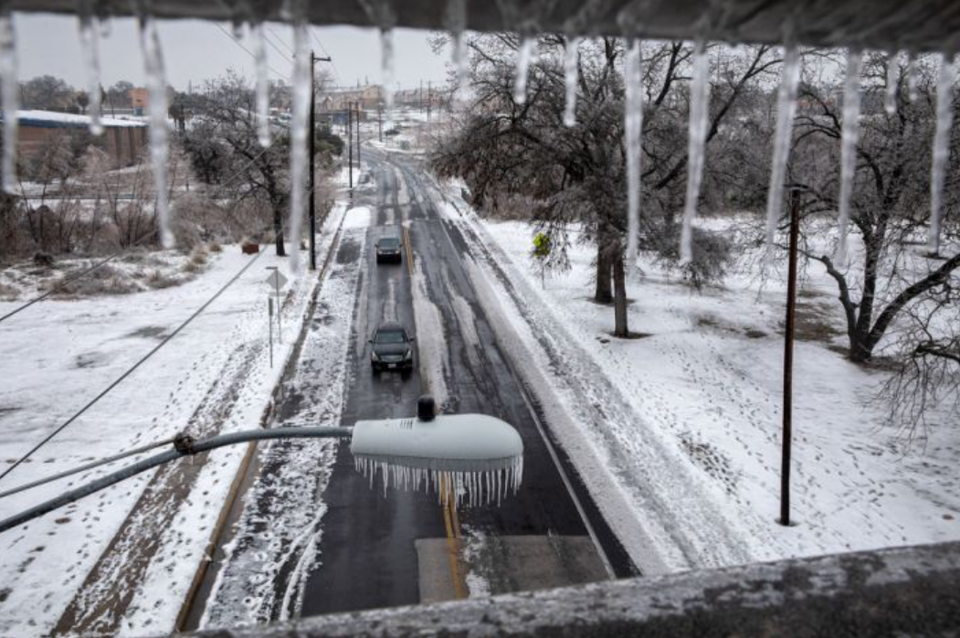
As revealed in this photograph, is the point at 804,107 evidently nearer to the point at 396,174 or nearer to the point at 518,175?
the point at 518,175

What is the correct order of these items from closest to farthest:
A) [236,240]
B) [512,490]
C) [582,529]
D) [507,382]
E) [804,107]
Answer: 1. [582,529]
2. [512,490]
3. [507,382]
4. [804,107]
5. [236,240]

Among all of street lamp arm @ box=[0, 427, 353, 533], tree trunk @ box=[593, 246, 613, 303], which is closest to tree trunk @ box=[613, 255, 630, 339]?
tree trunk @ box=[593, 246, 613, 303]

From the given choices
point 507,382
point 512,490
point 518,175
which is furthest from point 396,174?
point 512,490

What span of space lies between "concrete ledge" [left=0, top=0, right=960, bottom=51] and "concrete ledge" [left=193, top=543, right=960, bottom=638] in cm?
205

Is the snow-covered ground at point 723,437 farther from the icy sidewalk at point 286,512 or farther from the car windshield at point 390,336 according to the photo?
the icy sidewalk at point 286,512

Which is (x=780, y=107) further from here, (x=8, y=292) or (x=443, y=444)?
(x=8, y=292)

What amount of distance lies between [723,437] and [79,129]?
46.3m

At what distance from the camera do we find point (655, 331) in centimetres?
2158

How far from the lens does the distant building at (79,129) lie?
39594 mm

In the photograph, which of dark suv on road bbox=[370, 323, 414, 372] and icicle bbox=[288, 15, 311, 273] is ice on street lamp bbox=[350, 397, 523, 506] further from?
dark suv on road bbox=[370, 323, 414, 372]

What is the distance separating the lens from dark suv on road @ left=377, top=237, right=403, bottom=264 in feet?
101

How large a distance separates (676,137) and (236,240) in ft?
85.5

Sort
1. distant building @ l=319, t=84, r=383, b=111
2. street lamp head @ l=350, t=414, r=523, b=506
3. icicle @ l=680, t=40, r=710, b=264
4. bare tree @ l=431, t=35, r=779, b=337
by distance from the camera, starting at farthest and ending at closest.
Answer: distant building @ l=319, t=84, r=383, b=111, bare tree @ l=431, t=35, r=779, b=337, street lamp head @ l=350, t=414, r=523, b=506, icicle @ l=680, t=40, r=710, b=264

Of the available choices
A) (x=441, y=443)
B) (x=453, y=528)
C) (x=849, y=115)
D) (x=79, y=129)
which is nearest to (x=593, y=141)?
(x=453, y=528)
